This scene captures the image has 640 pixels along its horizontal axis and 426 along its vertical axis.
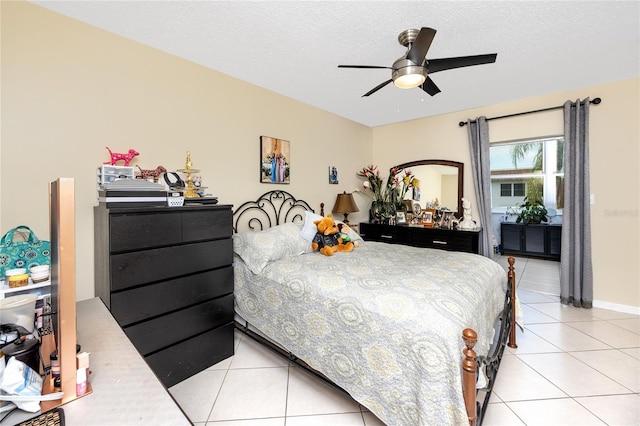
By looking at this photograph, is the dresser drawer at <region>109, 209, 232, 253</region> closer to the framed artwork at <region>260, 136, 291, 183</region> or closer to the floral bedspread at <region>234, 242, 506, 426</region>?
the floral bedspread at <region>234, 242, 506, 426</region>

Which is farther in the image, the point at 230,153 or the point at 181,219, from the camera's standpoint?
the point at 230,153

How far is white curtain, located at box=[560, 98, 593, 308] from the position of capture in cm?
312

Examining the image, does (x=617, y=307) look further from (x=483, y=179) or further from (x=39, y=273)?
(x=39, y=273)

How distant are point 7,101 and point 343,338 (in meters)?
2.50

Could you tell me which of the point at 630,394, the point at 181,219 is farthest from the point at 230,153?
the point at 630,394

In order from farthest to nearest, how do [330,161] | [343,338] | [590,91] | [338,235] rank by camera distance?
[330,161] → [590,91] → [338,235] → [343,338]

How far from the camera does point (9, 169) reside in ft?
5.50

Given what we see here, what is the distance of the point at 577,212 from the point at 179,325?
4.25 m

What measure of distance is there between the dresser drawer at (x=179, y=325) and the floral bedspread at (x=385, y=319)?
203 millimetres

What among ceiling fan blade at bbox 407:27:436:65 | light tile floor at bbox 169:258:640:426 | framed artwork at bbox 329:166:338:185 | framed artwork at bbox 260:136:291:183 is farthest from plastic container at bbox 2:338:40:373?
framed artwork at bbox 329:166:338:185

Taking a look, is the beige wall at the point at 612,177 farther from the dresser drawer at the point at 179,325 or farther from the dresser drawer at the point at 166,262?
the dresser drawer at the point at 179,325

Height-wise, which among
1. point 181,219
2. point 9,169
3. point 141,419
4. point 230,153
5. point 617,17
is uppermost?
point 617,17

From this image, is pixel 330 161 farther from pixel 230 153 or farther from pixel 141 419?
pixel 141 419

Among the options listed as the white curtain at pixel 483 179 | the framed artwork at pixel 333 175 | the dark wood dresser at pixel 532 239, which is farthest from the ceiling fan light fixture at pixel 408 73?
the dark wood dresser at pixel 532 239
